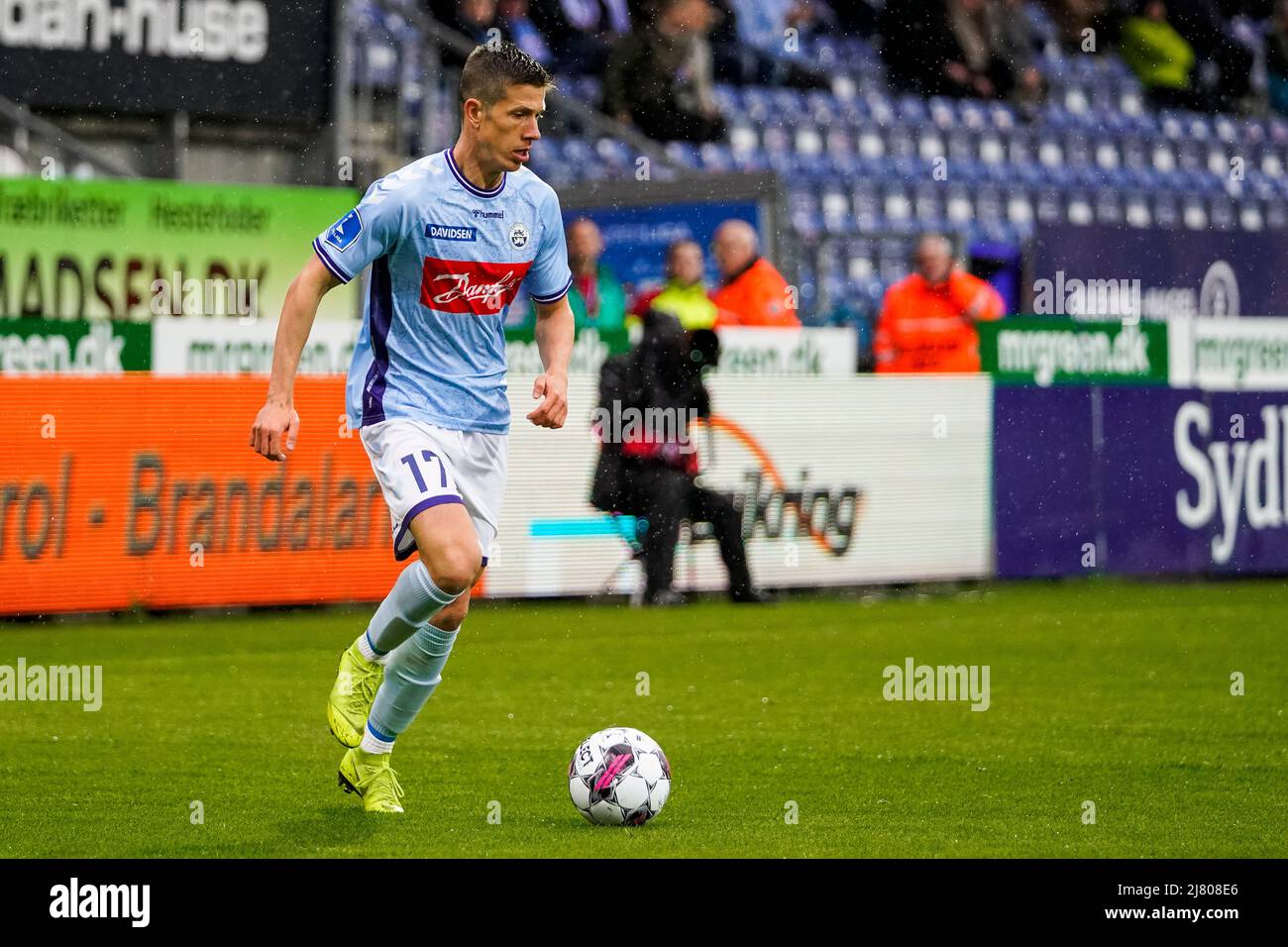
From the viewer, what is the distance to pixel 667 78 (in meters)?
18.2

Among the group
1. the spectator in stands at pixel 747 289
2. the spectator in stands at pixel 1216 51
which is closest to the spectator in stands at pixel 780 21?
the spectator in stands at pixel 1216 51

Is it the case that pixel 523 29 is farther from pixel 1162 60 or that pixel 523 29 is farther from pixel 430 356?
pixel 430 356

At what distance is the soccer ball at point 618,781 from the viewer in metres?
6.11

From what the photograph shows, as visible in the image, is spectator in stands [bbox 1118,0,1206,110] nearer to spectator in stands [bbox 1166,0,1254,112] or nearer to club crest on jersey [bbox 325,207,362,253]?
spectator in stands [bbox 1166,0,1254,112]

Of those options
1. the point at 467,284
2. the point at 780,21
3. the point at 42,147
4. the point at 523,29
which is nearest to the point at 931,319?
the point at 523,29

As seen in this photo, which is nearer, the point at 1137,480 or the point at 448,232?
the point at 448,232

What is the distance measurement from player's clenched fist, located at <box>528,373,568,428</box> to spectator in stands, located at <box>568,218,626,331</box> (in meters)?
7.87

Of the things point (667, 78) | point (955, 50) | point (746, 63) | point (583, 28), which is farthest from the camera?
point (955, 50)

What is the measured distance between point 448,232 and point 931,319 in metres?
9.77

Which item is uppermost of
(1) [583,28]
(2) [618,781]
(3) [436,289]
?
(1) [583,28]

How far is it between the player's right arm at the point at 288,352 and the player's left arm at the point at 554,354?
2.26ft

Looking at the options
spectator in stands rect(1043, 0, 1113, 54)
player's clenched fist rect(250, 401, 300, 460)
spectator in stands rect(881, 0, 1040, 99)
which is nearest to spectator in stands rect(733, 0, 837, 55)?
spectator in stands rect(881, 0, 1040, 99)

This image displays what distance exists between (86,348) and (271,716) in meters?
4.15
